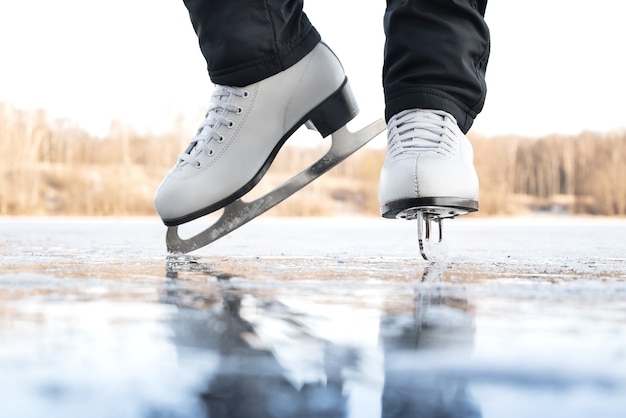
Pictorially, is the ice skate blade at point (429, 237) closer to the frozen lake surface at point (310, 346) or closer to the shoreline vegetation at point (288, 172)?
the frozen lake surface at point (310, 346)

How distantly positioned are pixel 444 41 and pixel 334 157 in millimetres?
264

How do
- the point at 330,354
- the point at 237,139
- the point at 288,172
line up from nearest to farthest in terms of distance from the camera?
the point at 330,354 < the point at 237,139 < the point at 288,172

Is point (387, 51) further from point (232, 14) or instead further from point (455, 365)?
point (455, 365)

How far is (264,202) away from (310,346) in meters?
0.68

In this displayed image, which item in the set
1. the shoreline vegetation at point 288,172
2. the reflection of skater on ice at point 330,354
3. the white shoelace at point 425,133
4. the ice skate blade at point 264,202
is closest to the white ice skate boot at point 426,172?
the white shoelace at point 425,133

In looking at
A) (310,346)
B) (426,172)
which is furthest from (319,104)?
(310,346)

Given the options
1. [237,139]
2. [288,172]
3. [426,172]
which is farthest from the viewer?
[288,172]

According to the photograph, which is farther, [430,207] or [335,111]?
[335,111]

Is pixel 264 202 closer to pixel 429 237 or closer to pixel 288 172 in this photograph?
pixel 429 237

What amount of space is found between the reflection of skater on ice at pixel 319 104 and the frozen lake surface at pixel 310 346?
0.23 meters

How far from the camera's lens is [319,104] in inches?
40.0

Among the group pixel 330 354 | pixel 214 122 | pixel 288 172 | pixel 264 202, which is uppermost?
pixel 288 172

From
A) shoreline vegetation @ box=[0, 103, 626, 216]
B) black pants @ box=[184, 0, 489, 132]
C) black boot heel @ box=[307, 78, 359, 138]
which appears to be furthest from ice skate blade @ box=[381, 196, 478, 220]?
shoreline vegetation @ box=[0, 103, 626, 216]

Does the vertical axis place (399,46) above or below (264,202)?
above
